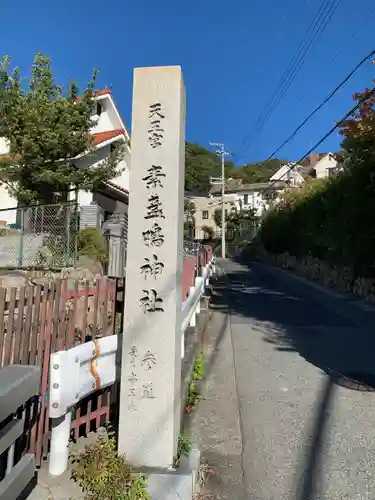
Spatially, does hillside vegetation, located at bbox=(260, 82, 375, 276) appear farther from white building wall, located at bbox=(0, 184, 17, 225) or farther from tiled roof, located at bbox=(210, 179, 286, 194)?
tiled roof, located at bbox=(210, 179, 286, 194)

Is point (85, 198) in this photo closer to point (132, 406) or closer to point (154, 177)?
point (154, 177)

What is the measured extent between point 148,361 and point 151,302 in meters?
0.42

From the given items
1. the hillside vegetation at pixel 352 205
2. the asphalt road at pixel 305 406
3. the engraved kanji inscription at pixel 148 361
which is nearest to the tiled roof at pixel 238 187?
the hillside vegetation at pixel 352 205

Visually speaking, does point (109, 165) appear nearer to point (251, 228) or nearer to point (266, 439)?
point (266, 439)

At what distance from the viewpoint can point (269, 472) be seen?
132 inches

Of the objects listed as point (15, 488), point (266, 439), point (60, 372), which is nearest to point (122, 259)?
point (266, 439)

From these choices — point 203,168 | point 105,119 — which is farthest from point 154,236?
point 203,168

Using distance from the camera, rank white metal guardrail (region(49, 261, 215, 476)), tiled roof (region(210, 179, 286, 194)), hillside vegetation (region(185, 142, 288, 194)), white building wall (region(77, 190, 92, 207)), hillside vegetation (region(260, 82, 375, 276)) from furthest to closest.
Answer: tiled roof (region(210, 179, 286, 194)) → hillside vegetation (region(185, 142, 288, 194)) → white building wall (region(77, 190, 92, 207)) → hillside vegetation (region(260, 82, 375, 276)) → white metal guardrail (region(49, 261, 215, 476))

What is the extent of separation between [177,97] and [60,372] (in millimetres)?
2128

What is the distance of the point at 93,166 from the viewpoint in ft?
48.7

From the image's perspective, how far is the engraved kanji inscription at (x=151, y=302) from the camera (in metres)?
2.98

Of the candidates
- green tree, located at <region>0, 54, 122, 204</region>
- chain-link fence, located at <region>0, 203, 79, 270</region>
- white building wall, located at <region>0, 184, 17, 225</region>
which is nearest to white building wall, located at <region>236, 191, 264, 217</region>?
white building wall, located at <region>0, 184, 17, 225</region>

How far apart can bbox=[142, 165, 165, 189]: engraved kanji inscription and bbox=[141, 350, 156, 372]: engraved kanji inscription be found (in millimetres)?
1219

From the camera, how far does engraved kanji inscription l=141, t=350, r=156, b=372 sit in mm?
2957
